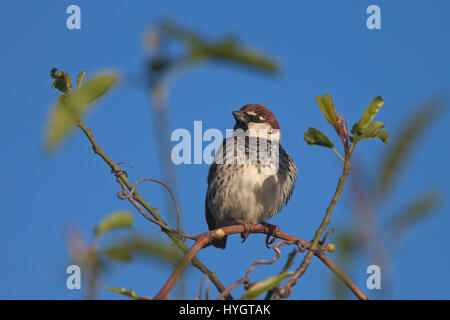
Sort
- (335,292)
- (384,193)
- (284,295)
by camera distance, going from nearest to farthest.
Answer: (384,193) < (335,292) < (284,295)

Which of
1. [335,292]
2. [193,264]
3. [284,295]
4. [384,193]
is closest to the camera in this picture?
[384,193]

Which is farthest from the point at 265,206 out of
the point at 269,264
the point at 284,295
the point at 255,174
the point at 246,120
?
the point at 284,295

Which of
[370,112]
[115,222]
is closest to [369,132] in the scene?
[370,112]

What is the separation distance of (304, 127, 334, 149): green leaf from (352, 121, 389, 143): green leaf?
0.29 feet

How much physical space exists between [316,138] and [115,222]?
2.74ft

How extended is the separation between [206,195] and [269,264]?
14.1 feet

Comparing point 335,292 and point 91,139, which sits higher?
point 91,139

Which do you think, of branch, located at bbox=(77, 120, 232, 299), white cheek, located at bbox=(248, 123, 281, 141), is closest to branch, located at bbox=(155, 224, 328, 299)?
branch, located at bbox=(77, 120, 232, 299)

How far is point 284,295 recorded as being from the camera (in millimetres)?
1224

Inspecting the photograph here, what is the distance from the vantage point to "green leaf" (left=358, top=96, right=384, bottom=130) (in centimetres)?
157

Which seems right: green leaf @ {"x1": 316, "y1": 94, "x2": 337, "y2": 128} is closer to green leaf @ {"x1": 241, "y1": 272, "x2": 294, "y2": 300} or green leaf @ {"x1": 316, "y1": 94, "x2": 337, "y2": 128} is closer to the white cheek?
green leaf @ {"x1": 241, "y1": 272, "x2": 294, "y2": 300}
